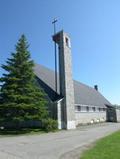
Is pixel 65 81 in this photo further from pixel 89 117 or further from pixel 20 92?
pixel 89 117

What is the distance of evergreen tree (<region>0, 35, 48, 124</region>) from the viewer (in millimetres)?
23384

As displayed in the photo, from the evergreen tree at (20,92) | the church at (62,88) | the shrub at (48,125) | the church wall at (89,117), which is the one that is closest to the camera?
the evergreen tree at (20,92)

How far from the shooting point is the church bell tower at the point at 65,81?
29844mm

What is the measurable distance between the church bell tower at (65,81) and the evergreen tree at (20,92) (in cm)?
441

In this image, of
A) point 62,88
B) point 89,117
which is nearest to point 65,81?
point 62,88

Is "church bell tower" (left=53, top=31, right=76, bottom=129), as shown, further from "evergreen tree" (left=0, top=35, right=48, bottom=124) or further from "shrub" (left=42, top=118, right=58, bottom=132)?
"evergreen tree" (left=0, top=35, right=48, bottom=124)

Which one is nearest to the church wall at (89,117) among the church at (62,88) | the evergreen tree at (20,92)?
the church at (62,88)

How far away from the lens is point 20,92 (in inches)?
954

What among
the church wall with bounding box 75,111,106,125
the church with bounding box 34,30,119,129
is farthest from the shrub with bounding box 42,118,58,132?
the church wall with bounding box 75,111,106,125

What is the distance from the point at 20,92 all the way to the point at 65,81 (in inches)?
313

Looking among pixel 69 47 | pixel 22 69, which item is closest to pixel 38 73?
pixel 69 47

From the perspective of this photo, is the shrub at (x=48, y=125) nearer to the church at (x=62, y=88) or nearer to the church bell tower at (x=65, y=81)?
the church at (x=62, y=88)

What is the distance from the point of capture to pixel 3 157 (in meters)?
10.4

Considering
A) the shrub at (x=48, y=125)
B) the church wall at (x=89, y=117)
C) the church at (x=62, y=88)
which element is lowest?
the shrub at (x=48, y=125)
